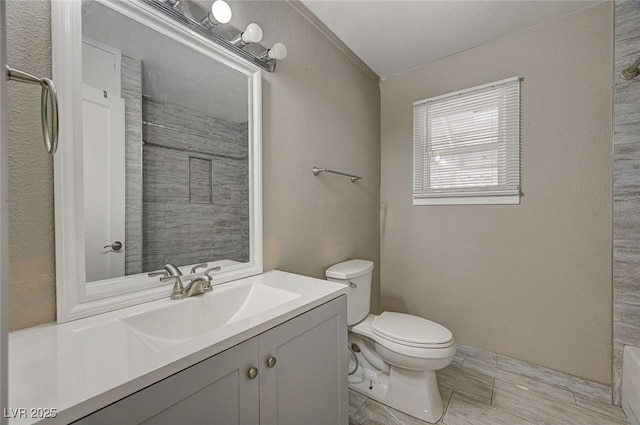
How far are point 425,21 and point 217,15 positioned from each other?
132cm

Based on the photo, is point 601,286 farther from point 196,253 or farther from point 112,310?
point 112,310

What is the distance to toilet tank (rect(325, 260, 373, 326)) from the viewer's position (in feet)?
5.27

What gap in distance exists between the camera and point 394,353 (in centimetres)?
141

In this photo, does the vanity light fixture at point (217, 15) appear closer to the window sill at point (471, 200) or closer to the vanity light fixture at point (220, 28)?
the vanity light fixture at point (220, 28)

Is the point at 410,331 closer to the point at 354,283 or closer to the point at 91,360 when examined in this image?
the point at 354,283

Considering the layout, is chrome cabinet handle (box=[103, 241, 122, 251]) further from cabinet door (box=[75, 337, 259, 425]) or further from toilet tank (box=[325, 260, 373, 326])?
toilet tank (box=[325, 260, 373, 326])

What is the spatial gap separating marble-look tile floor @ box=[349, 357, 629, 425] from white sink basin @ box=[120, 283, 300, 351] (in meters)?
0.93

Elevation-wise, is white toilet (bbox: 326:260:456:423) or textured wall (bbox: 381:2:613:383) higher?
textured wall (bbox: 381:2:613:383)

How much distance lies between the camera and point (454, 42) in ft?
6.18

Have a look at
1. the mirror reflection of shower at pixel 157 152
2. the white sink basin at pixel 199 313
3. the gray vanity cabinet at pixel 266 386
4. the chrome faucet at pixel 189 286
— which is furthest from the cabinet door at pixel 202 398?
the mirror reflection of shower at pixel 157 152

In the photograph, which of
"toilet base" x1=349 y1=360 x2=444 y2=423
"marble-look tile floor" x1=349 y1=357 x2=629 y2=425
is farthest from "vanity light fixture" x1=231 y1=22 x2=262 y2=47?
"marble-look tile floor" x1=349 y1=357 x2=629 y2=425

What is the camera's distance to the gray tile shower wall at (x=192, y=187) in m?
0.99

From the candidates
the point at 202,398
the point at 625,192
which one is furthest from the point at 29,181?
the point at 625,192

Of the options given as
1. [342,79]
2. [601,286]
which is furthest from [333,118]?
[601,286]
